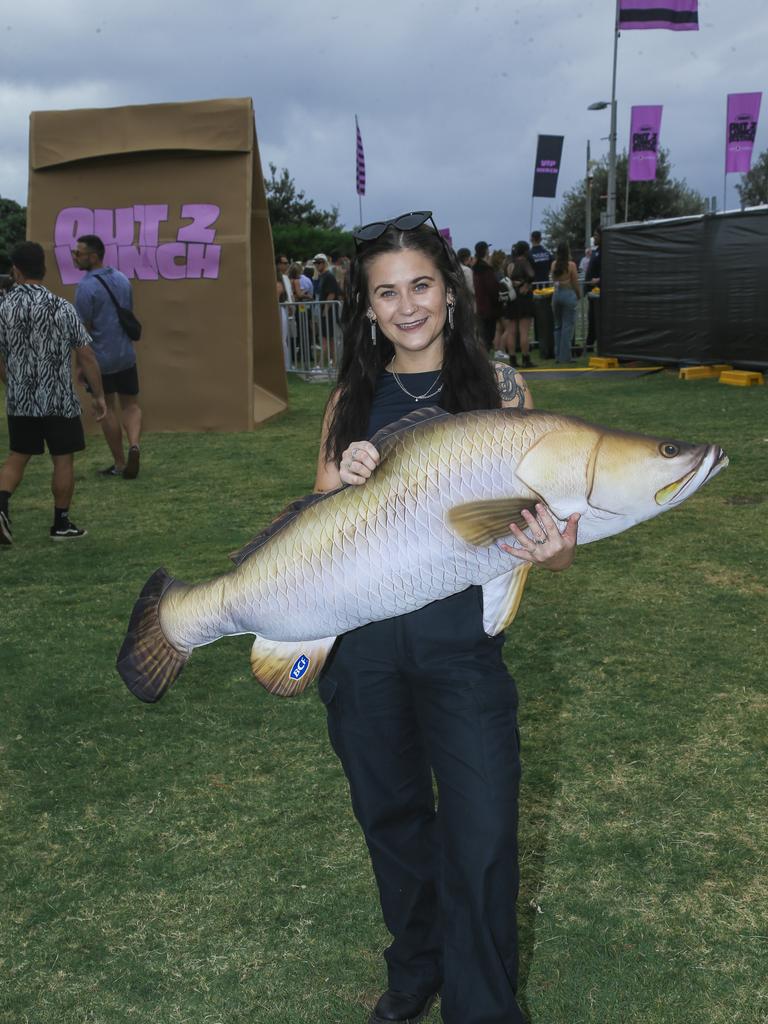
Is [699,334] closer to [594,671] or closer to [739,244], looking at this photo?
[739,244]

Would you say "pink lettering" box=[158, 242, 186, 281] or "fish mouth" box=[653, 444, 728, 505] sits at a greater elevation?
"pink lettering" box=[158, 242, 186, 281]

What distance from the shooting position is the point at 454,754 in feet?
7.74

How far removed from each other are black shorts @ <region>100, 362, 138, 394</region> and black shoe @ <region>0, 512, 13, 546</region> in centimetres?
297

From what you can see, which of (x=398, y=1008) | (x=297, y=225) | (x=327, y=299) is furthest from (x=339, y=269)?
(x=297, y=225)

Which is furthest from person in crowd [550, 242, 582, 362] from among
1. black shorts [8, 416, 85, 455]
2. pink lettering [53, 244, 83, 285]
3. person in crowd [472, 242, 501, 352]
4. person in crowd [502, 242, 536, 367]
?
black shorts [8, 416, 85, 455]

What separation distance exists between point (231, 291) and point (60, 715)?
354 inches

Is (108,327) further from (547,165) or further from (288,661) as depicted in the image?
(547,165)

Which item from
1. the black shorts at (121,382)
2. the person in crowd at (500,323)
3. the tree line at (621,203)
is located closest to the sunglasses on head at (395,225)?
the black shorts at (121,382)

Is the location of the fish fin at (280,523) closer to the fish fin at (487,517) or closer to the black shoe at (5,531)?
the fish fin at (487,517)

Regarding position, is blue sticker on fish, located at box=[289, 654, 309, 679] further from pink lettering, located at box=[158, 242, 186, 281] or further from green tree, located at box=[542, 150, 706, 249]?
green tree, located at box=[542, 150, 706, 249]

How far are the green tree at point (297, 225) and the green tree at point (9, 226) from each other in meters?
13.4

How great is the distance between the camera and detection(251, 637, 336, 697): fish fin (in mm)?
2320

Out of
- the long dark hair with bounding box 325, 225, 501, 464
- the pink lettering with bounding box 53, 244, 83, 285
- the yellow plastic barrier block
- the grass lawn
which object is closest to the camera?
the long dark hair with bounding box 325, 225, 501, 464

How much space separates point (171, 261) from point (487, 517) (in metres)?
11.9
